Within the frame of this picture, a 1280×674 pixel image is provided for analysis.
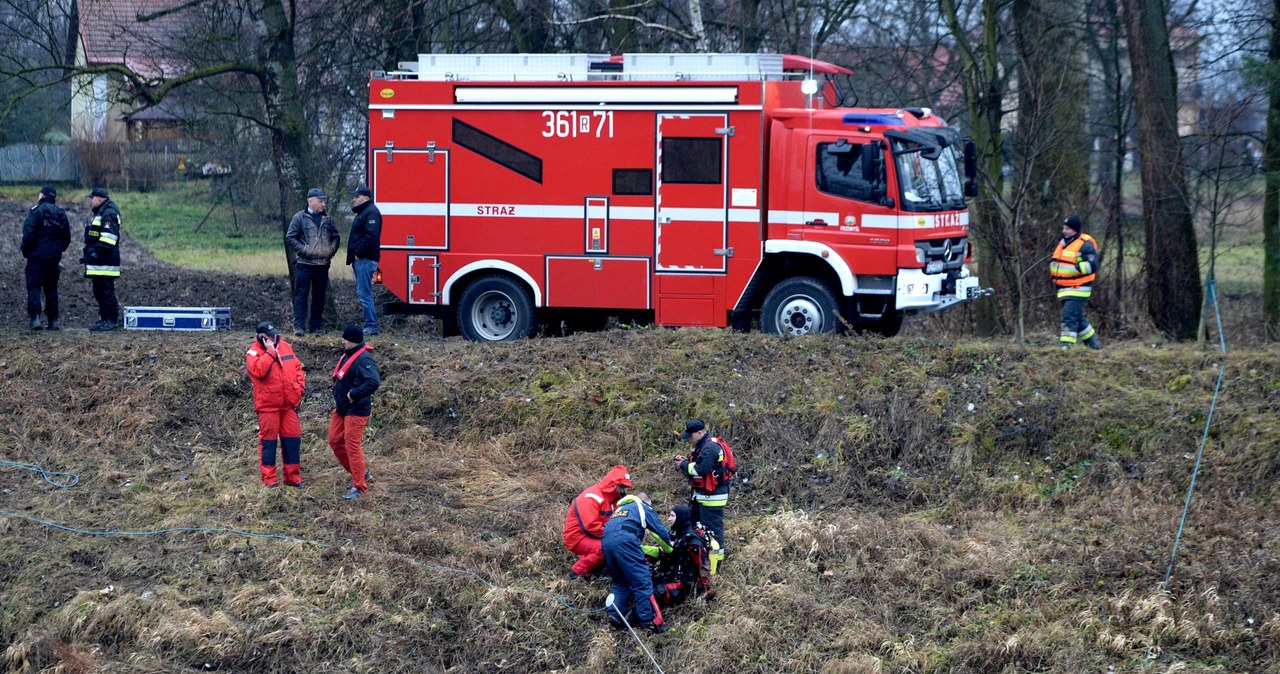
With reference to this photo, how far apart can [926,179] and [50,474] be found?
376 inches

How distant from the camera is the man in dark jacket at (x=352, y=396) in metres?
10.4

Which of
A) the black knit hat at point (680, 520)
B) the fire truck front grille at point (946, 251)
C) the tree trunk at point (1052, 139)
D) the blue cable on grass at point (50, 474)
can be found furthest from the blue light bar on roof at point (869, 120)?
the blue cable on grass at point (50, 474)

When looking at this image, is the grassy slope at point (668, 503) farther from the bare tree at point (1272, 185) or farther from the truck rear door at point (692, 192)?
the bare tree at point (1272, 185)

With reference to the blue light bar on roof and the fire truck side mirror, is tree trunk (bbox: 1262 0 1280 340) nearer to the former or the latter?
Answer: the blue light bar on roof

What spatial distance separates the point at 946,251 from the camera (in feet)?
46.4

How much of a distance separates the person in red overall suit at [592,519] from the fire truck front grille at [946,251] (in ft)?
17.7

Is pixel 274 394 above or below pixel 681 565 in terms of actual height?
above

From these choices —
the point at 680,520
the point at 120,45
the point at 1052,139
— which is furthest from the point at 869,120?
the point at 120,45

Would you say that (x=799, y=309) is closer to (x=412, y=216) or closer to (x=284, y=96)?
(x=412, y=216)

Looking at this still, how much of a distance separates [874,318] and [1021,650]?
5.74 meters

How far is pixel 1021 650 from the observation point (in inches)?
341

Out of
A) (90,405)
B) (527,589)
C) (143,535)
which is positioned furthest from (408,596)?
(90,405)

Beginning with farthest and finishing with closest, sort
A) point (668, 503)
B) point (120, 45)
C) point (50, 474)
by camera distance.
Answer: point (120, 45)
point (50, 474)
point (668, 503)

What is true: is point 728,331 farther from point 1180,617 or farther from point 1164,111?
point 1164,111
